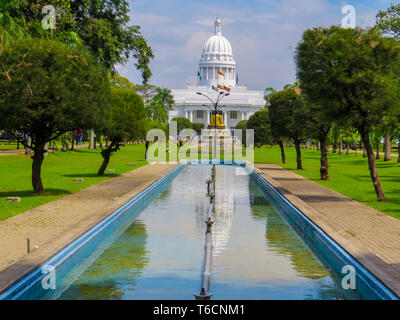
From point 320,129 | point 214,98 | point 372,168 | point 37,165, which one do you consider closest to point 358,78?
point 372,168

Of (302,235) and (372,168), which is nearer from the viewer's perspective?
(302,235)

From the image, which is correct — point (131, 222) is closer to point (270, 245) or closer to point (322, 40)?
point (270, 245)

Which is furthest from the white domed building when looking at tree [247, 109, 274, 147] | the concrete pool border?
the concrete pool border

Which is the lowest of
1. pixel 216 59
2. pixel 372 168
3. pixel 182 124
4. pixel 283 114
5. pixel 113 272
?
pixel 113 272

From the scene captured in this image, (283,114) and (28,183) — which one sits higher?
(283,114)

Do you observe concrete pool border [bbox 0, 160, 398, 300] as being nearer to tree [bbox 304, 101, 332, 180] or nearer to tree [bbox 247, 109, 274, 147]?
tree [bbox 304, 101, 332, 180]

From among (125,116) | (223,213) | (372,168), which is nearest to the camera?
(223,213)

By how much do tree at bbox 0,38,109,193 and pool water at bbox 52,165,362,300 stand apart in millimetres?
4522

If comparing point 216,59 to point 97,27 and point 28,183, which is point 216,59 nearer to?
point 97,27

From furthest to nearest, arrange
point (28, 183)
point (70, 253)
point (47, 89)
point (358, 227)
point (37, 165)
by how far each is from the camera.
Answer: point (28, 183) → point (37, 165) → point (47, 89) → point (358, 227) → point (70, 253)

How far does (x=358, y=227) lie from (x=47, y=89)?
11.1m

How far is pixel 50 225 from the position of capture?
15.8m

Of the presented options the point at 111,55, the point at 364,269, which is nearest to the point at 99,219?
the point at 364,269

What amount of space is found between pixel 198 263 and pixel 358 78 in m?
11.3
